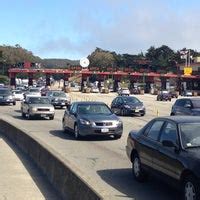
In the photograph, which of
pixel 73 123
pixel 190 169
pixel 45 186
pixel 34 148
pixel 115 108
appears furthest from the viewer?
pixel 115 108

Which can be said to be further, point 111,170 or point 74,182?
point 111,170

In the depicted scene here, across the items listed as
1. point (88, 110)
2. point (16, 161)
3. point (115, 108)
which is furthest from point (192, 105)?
point (16, 161)

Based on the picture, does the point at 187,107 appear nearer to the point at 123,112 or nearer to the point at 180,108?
the point at 180,108

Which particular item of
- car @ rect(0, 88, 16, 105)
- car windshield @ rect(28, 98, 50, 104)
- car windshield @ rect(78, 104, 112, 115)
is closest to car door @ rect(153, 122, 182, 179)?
car windshield @ rect(78, 104, 112, 115)

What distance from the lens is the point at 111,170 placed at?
12.9m

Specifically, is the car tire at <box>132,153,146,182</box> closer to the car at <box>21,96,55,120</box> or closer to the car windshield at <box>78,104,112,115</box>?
the car windshield at <box>78,104,112,115</box>

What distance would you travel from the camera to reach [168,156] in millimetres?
9391

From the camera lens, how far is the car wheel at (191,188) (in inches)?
321

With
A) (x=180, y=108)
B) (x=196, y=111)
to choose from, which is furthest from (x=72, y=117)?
(x=180, y=108)

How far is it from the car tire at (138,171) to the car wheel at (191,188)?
7.92ft

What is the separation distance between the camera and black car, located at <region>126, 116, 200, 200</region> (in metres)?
8.51

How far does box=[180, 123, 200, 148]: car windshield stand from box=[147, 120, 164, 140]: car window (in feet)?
2.47

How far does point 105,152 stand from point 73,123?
453cm

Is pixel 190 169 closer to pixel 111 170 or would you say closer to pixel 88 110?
pixel 111 170
